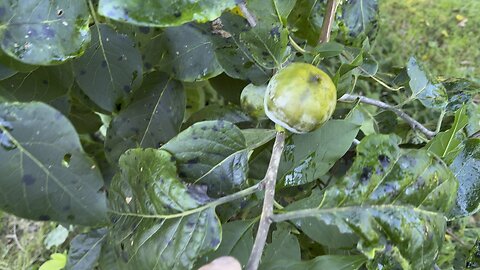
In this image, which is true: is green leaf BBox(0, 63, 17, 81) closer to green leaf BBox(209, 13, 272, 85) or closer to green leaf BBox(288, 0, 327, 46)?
green leaf BBox(209, 13, 272, 85)

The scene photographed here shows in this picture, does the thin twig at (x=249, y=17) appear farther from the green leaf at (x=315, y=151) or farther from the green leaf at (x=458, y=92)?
the green leaf at (x=458, y=92)

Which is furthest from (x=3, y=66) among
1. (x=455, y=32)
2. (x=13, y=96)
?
(x=455, y=32)

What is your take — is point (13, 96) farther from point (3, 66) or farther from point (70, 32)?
point (70, 32)

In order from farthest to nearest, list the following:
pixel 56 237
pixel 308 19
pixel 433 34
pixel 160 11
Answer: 1. pixel 433 34
2. pixel 56 237
3. pixel 308 19
4. pixel 160 11

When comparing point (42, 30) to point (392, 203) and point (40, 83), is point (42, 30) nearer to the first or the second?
point (40, 83)

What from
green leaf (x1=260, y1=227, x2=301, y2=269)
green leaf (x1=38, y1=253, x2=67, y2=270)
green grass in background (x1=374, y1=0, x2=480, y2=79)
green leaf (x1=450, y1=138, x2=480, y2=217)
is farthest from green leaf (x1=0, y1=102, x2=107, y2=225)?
Answer: green grass in background (x1=374, y1=0, x2=480, y2=79)

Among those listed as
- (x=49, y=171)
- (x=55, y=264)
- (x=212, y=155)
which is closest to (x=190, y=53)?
(x=212, y=155)
